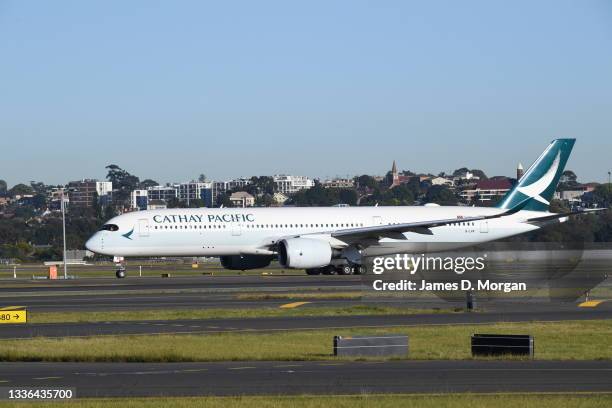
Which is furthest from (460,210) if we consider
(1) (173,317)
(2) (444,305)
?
(1) (173,317)

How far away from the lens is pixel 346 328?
104 feet

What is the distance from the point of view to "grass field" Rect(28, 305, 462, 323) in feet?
119

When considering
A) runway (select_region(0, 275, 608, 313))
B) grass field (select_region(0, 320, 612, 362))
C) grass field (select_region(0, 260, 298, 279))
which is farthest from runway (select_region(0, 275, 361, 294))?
grass field (select_region(0, 320, 612, 362))

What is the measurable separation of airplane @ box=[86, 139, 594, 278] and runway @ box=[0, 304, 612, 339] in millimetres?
22309

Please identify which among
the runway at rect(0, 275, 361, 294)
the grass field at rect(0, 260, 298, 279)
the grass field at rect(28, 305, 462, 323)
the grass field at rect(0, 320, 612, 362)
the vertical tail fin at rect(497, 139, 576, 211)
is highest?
the vertical tail fin at rect(497, 139, 576, 211)

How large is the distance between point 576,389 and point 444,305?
19.5 m

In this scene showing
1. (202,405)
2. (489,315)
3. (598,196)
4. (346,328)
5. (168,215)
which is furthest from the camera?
(598,196)

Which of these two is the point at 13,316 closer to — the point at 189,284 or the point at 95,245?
the point at 189,284

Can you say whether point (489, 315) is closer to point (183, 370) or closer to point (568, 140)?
point (183, 370)

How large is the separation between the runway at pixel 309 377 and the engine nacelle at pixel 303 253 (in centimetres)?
3283

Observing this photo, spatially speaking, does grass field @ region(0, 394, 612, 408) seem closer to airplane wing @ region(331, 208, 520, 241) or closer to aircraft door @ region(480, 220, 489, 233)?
airplane wing @ region(331, 208, 520, 241)

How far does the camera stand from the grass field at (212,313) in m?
36.1

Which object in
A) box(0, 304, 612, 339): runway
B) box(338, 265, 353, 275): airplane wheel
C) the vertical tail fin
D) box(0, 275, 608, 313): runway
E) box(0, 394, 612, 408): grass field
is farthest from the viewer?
the vertical tail fin

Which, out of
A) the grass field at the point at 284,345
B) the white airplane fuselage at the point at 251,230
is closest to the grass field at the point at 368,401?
the grass field at the point at 284,345
